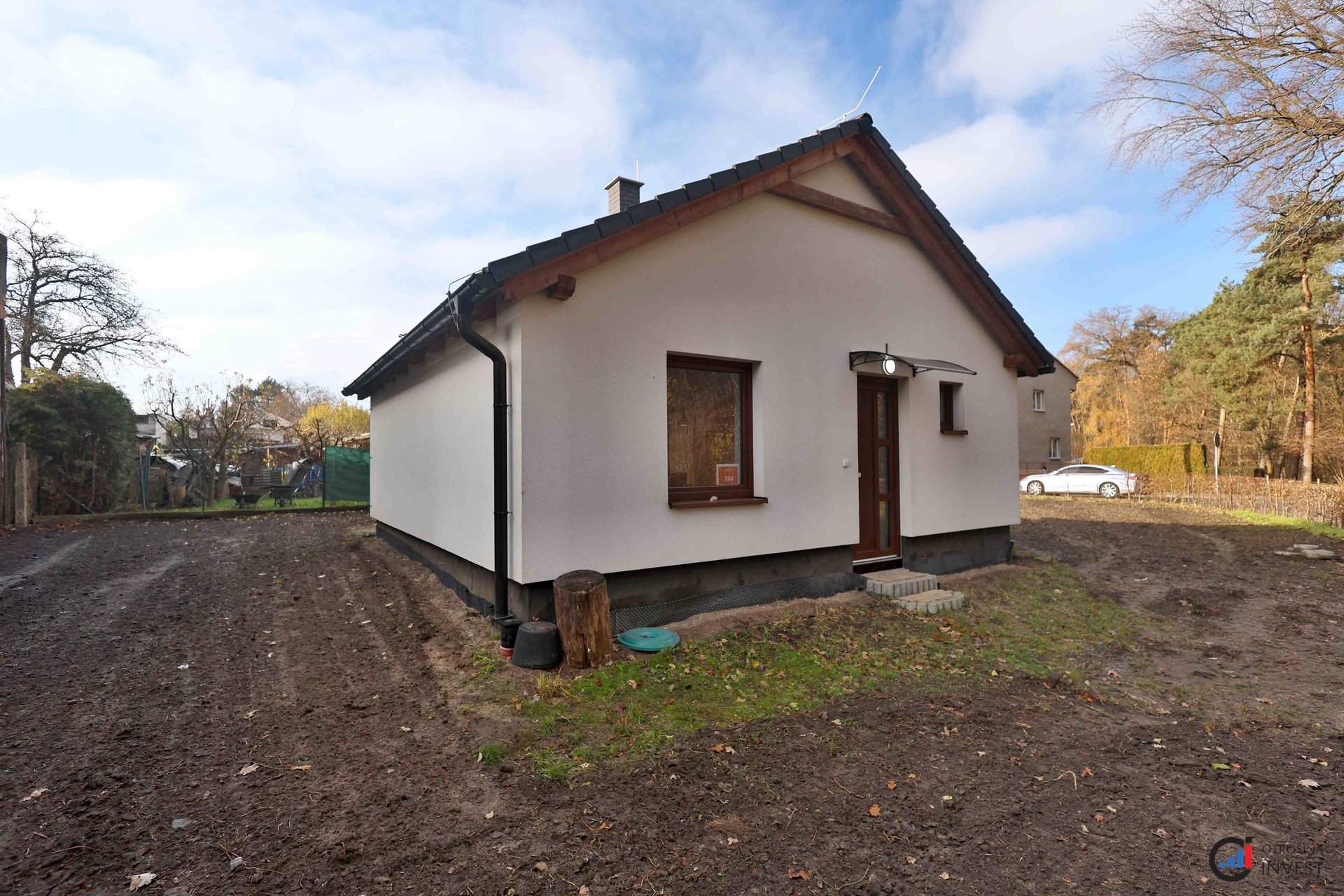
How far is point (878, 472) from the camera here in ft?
25.0

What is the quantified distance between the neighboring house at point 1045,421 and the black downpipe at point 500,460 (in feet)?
100.0

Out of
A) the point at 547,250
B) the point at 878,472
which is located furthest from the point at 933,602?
the point at 547,250

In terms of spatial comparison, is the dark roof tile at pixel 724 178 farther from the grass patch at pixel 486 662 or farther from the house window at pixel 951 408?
the grass patch at pixel 486 662

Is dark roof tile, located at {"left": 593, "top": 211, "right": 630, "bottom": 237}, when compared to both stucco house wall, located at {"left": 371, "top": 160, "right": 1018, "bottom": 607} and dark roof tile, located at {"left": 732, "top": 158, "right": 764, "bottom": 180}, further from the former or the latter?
dark roof tile, located at {"left": 732, "top": 158, "right": 764, "bottom": 180}

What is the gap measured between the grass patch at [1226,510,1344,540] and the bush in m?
26.9

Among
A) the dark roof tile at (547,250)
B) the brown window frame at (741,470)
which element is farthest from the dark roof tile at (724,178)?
the dark roof tile at (547,250)

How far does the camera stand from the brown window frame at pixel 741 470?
228 inches

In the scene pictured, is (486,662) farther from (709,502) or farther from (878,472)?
(878,472)

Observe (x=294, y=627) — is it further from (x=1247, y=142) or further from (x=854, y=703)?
(x=1247, y=142)

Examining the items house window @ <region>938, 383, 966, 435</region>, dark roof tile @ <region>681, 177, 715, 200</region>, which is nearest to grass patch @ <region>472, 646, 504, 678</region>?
dark roof tile @ <region>681, 177, 715, 200</region>

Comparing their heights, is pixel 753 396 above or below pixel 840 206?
below

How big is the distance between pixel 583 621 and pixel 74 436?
54.1ft

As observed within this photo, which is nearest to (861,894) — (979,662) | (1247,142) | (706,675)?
(706,675)

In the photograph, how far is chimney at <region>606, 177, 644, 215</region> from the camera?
7289 millimetres
